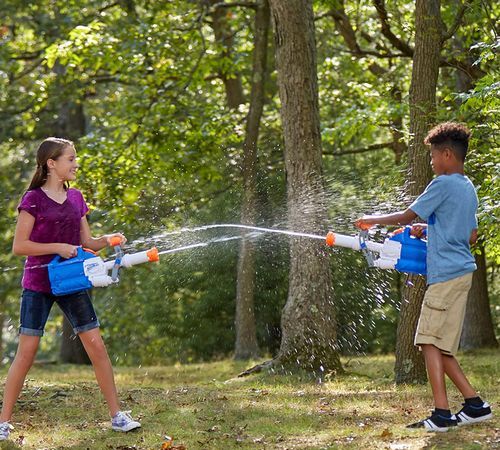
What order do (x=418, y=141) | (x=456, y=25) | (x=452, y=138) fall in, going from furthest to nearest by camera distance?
(x=456, y=25) → (x=418, y=141) → (x=452, y=138)

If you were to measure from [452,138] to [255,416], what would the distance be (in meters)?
2.45

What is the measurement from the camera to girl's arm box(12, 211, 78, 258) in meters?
5.35

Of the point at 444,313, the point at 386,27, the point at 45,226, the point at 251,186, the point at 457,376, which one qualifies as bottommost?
the point at 457,376

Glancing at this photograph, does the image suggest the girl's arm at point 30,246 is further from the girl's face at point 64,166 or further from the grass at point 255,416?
the grass at point 255,416

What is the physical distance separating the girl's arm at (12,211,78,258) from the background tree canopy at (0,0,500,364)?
157 inches

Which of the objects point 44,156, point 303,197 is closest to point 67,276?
point 44,156

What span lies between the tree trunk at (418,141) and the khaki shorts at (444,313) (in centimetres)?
270

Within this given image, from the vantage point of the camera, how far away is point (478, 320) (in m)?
13.6

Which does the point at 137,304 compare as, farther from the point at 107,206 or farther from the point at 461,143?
the point at 461,143

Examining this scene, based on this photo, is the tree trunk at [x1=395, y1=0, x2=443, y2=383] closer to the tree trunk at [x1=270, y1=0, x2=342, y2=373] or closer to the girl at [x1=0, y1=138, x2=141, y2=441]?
the tree trunk at [x1=270, y1=0, x2=342, y2=373]

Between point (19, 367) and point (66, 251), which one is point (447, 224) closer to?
point (66, 251)

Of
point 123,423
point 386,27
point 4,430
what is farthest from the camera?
point 386,27

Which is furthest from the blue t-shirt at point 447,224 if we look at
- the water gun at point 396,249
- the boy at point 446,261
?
the water gun at point 396,249

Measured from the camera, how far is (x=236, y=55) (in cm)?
1527
